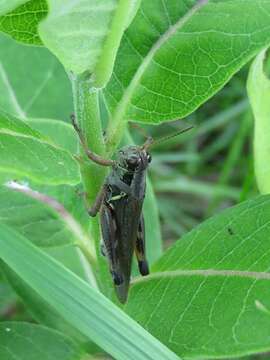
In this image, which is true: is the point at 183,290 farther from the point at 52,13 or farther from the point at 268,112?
the point at 52,13

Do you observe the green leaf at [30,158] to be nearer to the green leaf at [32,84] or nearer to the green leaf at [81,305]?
the green leaf at [81,305]

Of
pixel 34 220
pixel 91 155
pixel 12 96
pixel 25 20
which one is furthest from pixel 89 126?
pixel 12 96

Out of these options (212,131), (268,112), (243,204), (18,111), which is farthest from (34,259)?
(212,131)

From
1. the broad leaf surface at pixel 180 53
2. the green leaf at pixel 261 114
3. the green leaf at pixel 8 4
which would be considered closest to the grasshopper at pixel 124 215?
the broad leaf surface at pixel 180 53

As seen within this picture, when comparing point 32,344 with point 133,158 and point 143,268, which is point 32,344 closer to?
point 143,268

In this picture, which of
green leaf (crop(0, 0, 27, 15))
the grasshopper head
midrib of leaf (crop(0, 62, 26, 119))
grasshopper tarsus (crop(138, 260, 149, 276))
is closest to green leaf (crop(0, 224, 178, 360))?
grasshopper tarsus (crop(138, 260, 149, 276))
